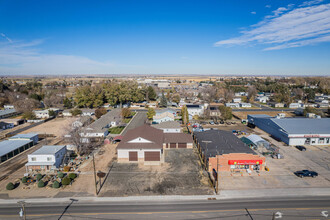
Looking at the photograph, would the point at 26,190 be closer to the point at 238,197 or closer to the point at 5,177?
the point at 5,177

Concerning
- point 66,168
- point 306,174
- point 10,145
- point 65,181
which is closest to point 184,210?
point 65,181

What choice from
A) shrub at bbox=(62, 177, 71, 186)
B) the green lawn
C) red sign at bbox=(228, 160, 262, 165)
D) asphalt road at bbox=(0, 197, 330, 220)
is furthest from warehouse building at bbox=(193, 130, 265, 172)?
the green lawn

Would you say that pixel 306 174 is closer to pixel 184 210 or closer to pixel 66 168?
pixel 184 210

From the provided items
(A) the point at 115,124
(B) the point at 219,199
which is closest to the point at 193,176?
(B) the point at 219,199

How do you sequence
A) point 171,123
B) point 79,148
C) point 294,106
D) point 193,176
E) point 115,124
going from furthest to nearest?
point 294,106 < point 115,124 < point 171,123 < point 79,148 < point 193,176

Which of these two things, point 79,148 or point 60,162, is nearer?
point 60,162

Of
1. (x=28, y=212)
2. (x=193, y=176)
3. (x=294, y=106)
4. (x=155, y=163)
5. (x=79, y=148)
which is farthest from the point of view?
(x=294, y=106)

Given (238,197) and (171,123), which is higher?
(171,123)

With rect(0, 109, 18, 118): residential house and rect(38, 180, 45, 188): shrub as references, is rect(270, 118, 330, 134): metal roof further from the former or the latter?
rect(0, 109, 18, 118): residential house
